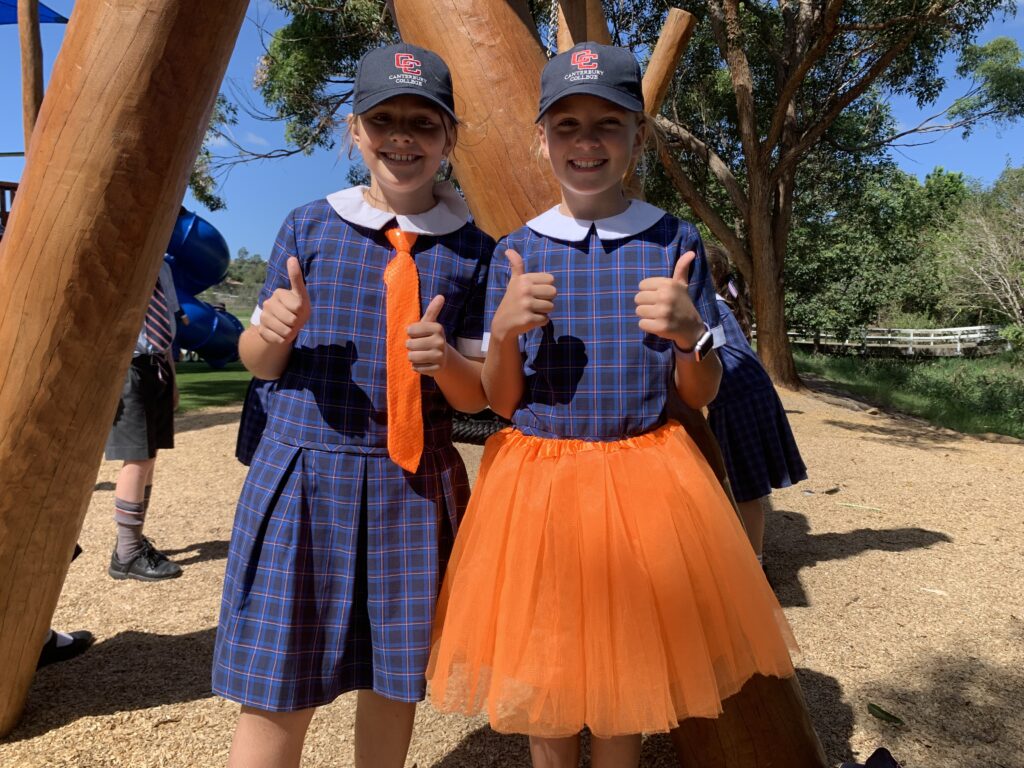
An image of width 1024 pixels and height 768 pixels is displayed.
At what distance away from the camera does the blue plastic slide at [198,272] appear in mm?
10320

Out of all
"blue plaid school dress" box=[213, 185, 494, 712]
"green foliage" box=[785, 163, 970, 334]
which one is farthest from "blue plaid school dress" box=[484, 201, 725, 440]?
"green foliage" box=[785, 163, 970, 334]

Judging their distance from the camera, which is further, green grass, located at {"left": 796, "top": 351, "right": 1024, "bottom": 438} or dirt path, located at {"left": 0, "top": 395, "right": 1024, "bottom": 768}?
green grass, located at {"left": 796, "top": 351, "right": 1024, "bottom": 438}

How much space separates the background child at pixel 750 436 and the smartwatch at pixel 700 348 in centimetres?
173

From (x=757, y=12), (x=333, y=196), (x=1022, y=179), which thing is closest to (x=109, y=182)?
(x=333, y=196)

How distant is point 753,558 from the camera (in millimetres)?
1503

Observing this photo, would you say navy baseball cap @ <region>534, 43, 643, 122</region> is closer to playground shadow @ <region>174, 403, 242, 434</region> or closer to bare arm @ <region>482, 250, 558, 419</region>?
bare arm @ <region>482, 250, 558, 419</region>

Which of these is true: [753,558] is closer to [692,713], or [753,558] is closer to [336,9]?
[692,713]

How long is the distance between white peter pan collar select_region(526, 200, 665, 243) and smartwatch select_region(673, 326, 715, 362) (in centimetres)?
28

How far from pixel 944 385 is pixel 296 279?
16984 millimetres

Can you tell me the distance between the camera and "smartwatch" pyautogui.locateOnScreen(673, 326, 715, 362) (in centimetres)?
147

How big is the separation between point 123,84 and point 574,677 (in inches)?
67.2

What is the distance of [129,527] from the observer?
3689mm

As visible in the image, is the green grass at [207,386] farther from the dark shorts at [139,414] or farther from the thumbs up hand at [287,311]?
the thumbs up hand at [287,311]

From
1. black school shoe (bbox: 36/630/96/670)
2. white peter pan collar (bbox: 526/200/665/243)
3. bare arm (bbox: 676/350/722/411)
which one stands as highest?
white peter pan collar (bbox: 526/200/665/243)
